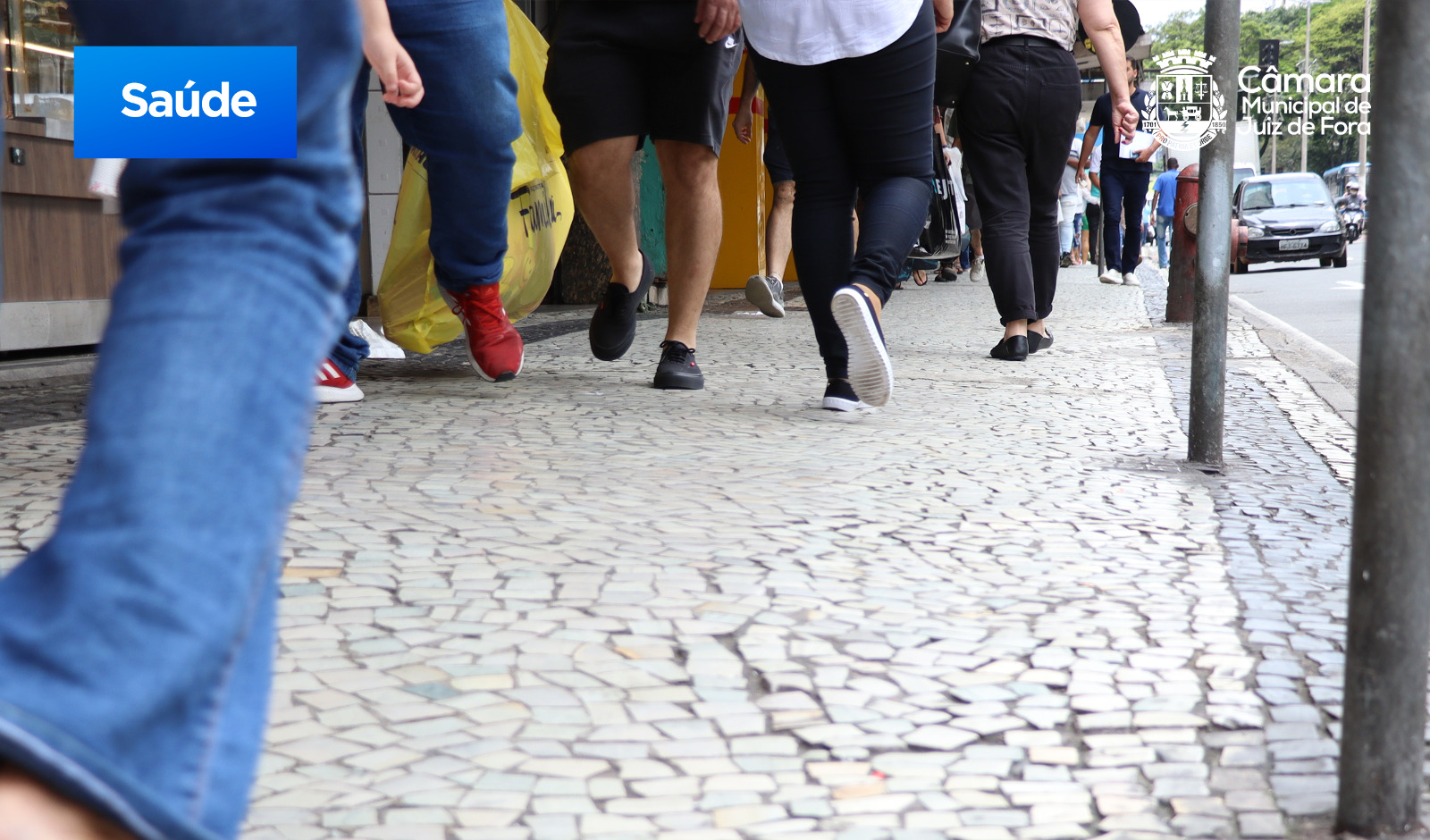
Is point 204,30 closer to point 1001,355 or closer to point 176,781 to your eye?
point 176,781

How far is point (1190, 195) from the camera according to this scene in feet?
28.6

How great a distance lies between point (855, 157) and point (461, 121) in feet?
3.83

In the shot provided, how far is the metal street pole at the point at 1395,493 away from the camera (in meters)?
1.27

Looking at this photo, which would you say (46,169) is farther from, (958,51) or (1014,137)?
(1014,137)

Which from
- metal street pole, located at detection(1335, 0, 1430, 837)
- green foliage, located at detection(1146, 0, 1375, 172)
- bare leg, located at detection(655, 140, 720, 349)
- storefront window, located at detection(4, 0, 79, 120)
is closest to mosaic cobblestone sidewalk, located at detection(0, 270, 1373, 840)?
metal street pole, located at detection(1335, 0, 1430, 837)

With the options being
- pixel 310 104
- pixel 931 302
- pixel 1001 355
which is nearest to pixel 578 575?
pixel 310 104

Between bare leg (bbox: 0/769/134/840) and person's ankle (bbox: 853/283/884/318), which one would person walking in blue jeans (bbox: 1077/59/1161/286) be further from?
bare leg (bbox: 0/769/134/840)

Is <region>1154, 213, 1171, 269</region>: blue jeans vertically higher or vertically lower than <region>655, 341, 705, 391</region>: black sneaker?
higher

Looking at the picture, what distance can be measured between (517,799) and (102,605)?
79cm

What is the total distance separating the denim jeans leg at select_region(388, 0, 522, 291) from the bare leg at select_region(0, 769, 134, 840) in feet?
10.3

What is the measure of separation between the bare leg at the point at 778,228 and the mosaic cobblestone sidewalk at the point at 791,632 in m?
4.73

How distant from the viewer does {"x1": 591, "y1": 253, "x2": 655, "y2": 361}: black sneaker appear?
4.60 metres

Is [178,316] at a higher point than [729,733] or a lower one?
higher

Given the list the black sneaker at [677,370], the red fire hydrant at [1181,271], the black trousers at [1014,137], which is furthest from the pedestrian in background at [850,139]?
the red fire hydrant at [1181,271]
